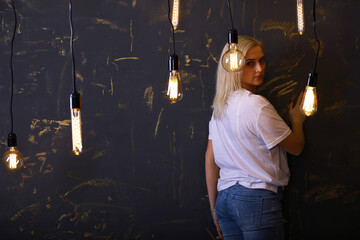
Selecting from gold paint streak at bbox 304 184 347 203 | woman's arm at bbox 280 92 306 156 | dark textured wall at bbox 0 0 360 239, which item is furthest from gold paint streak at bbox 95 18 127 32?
gold paint streak at bbox 304 184 347 203

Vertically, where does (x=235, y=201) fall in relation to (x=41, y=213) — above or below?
above

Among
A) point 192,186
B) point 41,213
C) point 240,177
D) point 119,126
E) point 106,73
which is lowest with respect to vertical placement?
point 41,213

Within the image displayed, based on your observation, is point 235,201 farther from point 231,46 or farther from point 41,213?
point 41,213

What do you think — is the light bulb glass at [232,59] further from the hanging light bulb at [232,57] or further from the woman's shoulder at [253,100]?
the woman's shoulder at [253,100]

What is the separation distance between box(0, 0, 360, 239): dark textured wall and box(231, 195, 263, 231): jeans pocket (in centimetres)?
53

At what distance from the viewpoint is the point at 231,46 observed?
1.54 meters

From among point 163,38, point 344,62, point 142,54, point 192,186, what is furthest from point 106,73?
point 344,62

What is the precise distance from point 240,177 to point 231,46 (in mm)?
626

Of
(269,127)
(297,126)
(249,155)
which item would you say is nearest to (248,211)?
(249,155)

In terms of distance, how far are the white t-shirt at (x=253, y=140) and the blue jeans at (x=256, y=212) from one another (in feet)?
0.12

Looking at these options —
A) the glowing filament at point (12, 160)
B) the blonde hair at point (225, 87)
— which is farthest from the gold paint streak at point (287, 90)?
the glowing filament at point (12, 160)

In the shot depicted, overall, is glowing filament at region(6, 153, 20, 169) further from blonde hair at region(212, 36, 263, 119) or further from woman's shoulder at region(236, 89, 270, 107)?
woman's shoulder at region(236, 89, 270, 107)

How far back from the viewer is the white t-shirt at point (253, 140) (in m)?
1.70

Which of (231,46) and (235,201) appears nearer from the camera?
(231,46)
